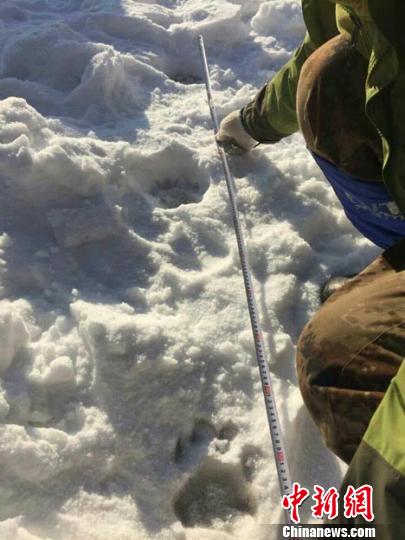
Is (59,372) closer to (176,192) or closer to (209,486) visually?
(209,486)

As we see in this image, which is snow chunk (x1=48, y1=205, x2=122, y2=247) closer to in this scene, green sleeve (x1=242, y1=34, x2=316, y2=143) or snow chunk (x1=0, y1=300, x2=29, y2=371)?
snow chunk (x1=0, y1=300, x2=29, y2=371)

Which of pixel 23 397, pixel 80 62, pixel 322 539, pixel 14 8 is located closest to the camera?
pixel 322 539

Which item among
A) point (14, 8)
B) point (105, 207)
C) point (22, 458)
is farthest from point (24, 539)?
point (14, 8)

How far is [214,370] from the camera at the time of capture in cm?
179

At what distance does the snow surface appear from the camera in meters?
1.53

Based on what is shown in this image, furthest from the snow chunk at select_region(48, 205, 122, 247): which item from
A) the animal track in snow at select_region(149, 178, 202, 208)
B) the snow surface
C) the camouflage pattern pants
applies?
the camouflage pattern pants

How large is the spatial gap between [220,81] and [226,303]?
1.69m

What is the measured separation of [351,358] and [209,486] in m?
0.63

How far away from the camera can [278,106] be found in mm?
2057

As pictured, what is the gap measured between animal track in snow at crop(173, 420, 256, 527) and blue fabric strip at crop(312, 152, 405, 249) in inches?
29.4

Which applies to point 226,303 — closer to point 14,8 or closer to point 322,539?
point 322,539

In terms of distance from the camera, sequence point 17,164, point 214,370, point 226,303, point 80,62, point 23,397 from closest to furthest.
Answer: point 23,397 → point 214,370 → point 226,303 → point 17,164 → point 80,62

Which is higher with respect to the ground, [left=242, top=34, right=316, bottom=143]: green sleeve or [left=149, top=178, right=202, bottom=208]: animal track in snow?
[left=242, top=34, right=316, bottom=143]: green sleeve

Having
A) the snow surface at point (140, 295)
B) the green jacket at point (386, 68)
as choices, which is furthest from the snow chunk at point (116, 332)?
the green jacket at point (386, 68)
